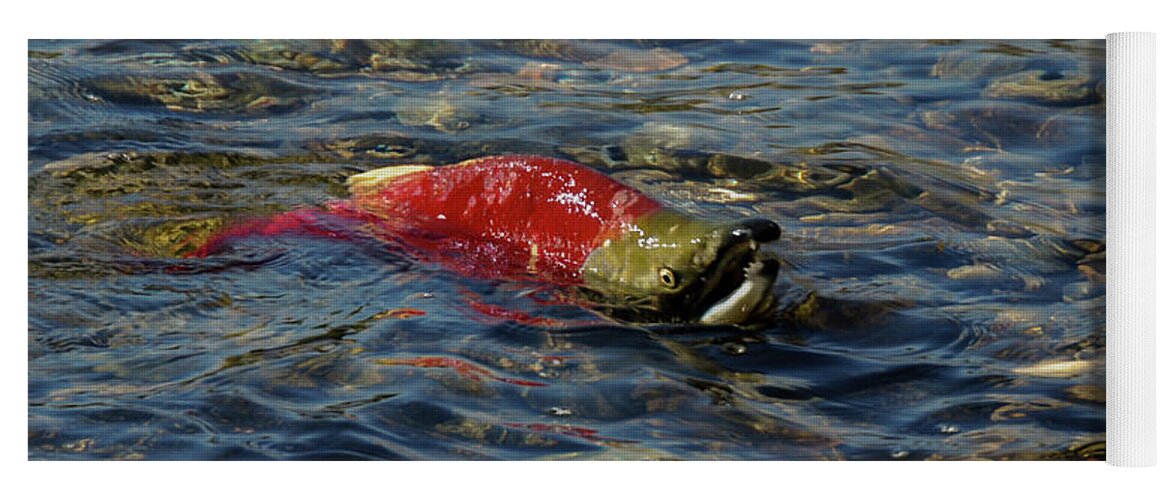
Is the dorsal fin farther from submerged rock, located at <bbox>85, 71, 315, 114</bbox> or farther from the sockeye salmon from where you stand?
submerged rock, located at <bbox>85, 71, 315, 114</bbox>

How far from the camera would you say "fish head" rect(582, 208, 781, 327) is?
438 centimetres

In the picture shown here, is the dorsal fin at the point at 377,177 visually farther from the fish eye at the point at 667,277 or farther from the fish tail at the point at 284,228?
the fish eye at the point at 667,277

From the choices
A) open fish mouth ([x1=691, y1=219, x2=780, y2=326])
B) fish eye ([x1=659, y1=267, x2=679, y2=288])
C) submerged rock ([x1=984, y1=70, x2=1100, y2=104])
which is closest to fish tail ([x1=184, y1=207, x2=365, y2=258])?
fish eye ([x1=659, y1=267, x2=679, y2=288])

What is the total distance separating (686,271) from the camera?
173 inches

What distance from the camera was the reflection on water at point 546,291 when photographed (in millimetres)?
4336

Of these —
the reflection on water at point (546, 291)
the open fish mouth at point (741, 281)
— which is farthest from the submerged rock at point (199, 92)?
the open fish mouth at point (741, 281)

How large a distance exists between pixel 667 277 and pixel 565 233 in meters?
0.37

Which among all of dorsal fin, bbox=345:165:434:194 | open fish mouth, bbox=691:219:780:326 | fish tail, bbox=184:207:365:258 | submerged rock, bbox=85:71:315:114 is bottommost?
open fish mouth, bbox=691:219:780:326

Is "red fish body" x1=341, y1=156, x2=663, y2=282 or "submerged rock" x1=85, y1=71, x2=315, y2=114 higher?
"submerged rock" x1=85, y1=71, x2=315, y2=114

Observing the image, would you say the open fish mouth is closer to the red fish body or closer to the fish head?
the fish head

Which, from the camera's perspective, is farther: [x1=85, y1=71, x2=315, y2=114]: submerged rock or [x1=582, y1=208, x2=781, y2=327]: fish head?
[x1=85, y1=71, x2=315, y2=114]: submerged rock

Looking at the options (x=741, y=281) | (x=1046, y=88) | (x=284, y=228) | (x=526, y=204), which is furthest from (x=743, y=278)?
(x=284, y=228)

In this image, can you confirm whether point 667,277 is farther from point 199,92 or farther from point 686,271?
point 199,92

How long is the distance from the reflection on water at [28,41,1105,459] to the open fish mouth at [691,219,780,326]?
6 centimetres
